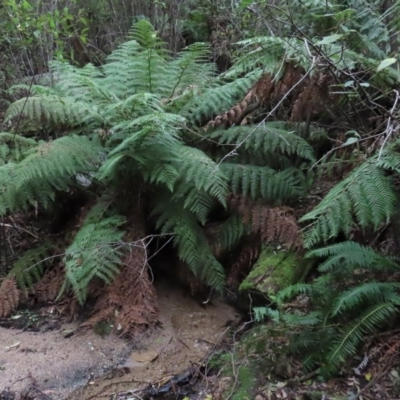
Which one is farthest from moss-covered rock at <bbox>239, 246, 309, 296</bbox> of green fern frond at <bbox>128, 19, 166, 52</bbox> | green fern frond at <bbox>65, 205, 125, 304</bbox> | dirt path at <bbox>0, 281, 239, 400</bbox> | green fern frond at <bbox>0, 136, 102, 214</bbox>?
green fern frond at <bbox>128, 19, 166, 52</bbox>

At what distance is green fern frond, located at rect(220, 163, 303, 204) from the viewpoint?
Answer: 3051 mm

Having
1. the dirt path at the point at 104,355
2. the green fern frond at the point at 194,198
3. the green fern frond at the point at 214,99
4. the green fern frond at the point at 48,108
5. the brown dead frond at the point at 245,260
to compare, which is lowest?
the dirt path at the point at 104,355

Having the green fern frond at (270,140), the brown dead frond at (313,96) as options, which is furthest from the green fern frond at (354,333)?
the brown dead frond at (313,96)

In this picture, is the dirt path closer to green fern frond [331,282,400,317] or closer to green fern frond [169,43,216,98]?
green fern frond [331,282,400,317]

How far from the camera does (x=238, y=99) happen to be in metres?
3.52

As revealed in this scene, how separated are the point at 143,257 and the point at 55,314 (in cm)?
70

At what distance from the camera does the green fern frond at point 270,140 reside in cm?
310

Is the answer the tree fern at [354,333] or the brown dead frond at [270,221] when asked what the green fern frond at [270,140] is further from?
the tree fern at [354,333]

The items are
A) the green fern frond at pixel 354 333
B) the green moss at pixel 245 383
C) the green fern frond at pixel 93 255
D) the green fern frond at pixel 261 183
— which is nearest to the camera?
the green fern frond at pixel 354 333

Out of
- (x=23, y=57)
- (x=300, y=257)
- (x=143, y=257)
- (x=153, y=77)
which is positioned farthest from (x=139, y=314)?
(x=23, y=57)

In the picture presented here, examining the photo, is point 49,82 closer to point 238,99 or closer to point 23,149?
point 23,149

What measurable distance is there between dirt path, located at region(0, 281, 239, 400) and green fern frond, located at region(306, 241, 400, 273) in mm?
893

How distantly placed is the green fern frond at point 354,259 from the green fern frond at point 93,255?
4.10 ft

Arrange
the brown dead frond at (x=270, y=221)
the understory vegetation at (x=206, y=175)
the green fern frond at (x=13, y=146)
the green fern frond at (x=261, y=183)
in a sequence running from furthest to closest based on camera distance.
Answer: the green fern frond at (x=13, y=146) < the green fern frond at (x=261, y=183) < the brown dead frond at (x=270, y=221) < the understory vegetation at (x=206, y=175)
